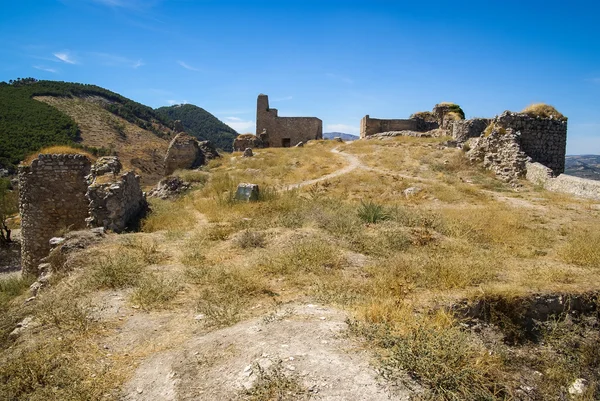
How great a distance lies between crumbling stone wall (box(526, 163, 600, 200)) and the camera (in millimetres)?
11664

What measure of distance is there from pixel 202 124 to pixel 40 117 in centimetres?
4071

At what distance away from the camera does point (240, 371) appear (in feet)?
11.0

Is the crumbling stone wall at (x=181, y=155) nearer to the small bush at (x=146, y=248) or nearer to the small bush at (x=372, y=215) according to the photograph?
the small bush at (x=146, y=248)

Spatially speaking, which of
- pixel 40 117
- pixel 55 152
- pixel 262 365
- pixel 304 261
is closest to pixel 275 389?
pixel 262 365

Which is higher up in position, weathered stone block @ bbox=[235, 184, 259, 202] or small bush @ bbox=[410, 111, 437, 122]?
small bush @ bbox=[410, 111, 437, 122]

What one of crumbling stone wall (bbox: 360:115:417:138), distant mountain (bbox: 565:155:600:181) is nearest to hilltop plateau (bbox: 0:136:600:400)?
distant mountain (bbox: 565:155:600:181)

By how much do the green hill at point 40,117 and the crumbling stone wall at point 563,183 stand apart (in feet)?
152

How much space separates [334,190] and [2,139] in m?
49.5

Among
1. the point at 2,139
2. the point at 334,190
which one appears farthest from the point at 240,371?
the point at 2,139

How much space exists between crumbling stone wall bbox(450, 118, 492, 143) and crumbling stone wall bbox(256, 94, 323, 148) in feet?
41.9

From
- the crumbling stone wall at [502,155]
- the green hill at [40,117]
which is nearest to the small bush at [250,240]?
the crumbling stone wall at [502,155]

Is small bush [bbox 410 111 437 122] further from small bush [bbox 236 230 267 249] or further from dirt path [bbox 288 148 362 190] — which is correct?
small bush [bbox 236 230 267 249]

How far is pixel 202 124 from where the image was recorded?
310 feet

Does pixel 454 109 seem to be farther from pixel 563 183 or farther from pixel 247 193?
pixel 247 193
